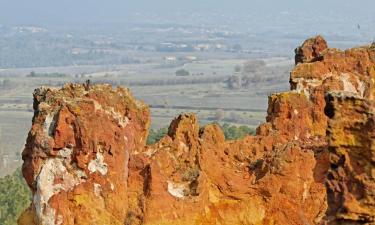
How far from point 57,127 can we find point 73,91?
1.28 metres

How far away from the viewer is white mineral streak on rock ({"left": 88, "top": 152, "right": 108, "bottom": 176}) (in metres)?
15.4

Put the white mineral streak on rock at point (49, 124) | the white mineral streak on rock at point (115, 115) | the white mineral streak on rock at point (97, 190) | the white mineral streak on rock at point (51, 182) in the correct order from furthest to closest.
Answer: the white mineral streak on rock at point (115, 115)
the white mineral streak on rock at point (49, 124)
the white mineral streak on rock at point (97, 190)
the white mineral streak on rock at point (51, 182)

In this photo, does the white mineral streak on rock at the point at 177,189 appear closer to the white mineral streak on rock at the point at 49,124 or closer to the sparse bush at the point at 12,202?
the white mineral streak on rock at the point at 49,124

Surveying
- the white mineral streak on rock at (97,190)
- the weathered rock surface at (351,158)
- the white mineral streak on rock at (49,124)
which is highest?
the weathered rock surface at (351,158)

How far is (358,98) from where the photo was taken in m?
9.74

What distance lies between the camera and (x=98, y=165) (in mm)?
15453

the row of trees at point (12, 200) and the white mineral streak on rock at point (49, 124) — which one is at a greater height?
the white mineral streak on rock at point (49, 124)

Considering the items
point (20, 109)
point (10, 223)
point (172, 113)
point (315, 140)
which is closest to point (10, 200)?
point (10, 223)

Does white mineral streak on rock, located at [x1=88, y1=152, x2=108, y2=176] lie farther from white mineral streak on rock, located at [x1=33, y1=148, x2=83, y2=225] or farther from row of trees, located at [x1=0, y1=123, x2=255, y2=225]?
row of trees, located at [x1=0, y1=123, x2=255, y2=225]

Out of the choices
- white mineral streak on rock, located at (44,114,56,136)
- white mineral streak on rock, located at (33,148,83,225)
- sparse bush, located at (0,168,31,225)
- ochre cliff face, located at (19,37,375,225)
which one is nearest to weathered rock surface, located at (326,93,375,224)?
ochre cliff face, located at (19,37,375,225)

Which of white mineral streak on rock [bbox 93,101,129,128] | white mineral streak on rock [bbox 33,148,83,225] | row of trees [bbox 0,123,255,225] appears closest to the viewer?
white mineral streak on rock [bbox 33,148,83,225]

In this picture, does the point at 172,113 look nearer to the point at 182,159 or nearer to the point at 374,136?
the point at 182,159

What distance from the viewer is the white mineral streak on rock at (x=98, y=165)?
15367 millimetres

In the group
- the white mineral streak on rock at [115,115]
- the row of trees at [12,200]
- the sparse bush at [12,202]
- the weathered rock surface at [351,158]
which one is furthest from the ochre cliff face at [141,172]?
the sparse bush at [12,202]
